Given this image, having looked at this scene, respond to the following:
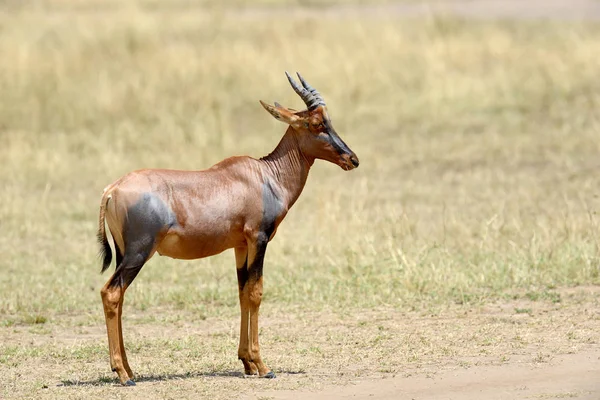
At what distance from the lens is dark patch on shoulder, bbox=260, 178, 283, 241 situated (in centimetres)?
790

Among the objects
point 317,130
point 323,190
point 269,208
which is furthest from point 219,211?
point 323,190

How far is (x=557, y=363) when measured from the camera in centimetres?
814

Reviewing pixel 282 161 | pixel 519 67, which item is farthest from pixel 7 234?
pixel 519 67

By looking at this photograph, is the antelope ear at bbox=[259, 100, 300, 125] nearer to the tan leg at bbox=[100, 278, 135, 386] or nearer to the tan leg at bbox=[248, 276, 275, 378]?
the tan leg at bbox=[248, 276, 275, 378]

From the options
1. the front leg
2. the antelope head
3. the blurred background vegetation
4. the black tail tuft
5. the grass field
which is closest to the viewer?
the black tail tuft

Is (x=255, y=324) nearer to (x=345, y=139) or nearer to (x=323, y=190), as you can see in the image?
(x=323, y=190)

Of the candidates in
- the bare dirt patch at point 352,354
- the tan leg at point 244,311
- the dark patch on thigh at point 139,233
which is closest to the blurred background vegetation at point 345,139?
the bare dirt patch at point 352,354

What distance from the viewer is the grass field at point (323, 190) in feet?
29.2

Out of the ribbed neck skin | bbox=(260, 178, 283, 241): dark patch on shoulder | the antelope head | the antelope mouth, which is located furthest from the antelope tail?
the antelope mouth

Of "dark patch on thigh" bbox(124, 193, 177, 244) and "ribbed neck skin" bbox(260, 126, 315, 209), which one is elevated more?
"ribbed neck skin" bbox(260, 126, 315, 209)

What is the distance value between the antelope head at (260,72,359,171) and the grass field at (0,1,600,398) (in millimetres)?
1475

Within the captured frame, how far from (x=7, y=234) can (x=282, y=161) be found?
5.83 metres

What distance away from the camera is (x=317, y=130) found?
811 cm

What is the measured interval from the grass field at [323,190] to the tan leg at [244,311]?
0.19 metres
